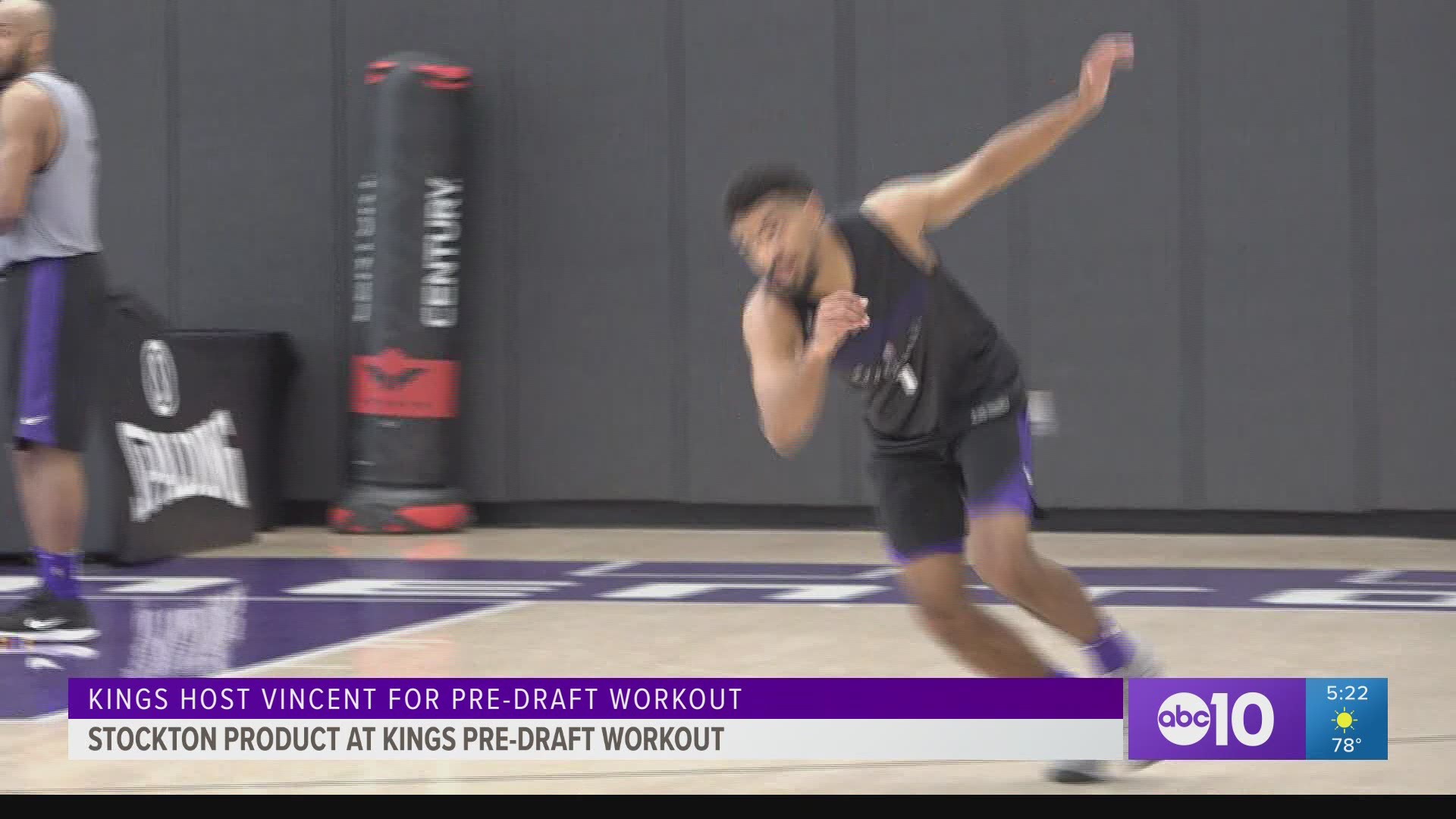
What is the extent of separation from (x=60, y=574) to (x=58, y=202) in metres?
1.19

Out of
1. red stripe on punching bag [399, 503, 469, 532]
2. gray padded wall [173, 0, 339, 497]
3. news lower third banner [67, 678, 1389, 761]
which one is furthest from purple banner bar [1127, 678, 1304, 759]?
gray padded wall [173, 0, 339, 497]

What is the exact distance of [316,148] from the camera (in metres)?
11.0

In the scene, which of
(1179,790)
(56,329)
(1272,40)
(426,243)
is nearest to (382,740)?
(1179,790)

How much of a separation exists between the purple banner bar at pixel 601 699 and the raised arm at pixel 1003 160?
1094mm

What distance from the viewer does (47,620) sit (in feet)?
21.1

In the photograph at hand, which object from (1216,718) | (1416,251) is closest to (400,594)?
(1216,718)

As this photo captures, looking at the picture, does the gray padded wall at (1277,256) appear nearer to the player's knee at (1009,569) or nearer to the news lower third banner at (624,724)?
the news lower third banner at (624,724)

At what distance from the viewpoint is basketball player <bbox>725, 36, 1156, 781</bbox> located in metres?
4.47

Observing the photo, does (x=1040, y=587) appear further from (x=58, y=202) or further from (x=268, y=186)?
(x=268, y=186)

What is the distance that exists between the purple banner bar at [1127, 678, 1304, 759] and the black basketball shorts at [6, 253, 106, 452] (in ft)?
11.6

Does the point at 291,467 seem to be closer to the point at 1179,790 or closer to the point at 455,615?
the point at 455,615

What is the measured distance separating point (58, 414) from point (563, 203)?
481 cm

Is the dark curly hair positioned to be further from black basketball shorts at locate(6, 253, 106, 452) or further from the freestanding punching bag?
the freestanding punching bag

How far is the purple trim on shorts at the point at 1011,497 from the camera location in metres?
4.52
